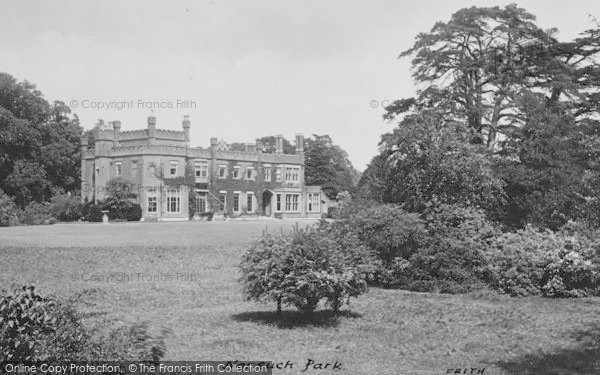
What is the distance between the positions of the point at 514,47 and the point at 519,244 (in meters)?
20.7

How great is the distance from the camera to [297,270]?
1238 cm

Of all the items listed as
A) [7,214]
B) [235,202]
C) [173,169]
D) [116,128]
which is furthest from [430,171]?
[116,128]

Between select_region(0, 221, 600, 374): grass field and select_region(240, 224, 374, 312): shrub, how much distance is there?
610mm

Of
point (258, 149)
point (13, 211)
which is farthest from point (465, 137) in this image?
point (258, 149)

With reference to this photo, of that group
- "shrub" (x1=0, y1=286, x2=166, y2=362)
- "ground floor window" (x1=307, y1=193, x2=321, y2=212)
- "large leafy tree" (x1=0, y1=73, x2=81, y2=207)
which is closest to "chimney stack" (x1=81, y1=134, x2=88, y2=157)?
"large leafy tree" (x1=0, y1=73, x2=81, y2=207)

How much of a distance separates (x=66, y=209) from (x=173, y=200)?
9160mm

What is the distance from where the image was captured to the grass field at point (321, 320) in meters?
10.0

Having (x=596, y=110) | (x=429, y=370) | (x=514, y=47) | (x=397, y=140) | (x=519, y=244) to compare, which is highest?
(x=514, y=47)

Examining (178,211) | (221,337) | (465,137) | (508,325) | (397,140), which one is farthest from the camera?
(178,211)

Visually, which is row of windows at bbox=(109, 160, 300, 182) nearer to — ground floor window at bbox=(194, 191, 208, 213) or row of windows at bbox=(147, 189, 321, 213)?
ground floor window at bbox=(194, 191, 208, 213)

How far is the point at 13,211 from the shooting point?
42656mm

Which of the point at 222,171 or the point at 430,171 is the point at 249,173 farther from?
the point at 430,171

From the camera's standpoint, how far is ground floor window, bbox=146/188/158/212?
57666 millimetres

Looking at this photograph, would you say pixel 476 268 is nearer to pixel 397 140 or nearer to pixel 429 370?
pixel 397 140
